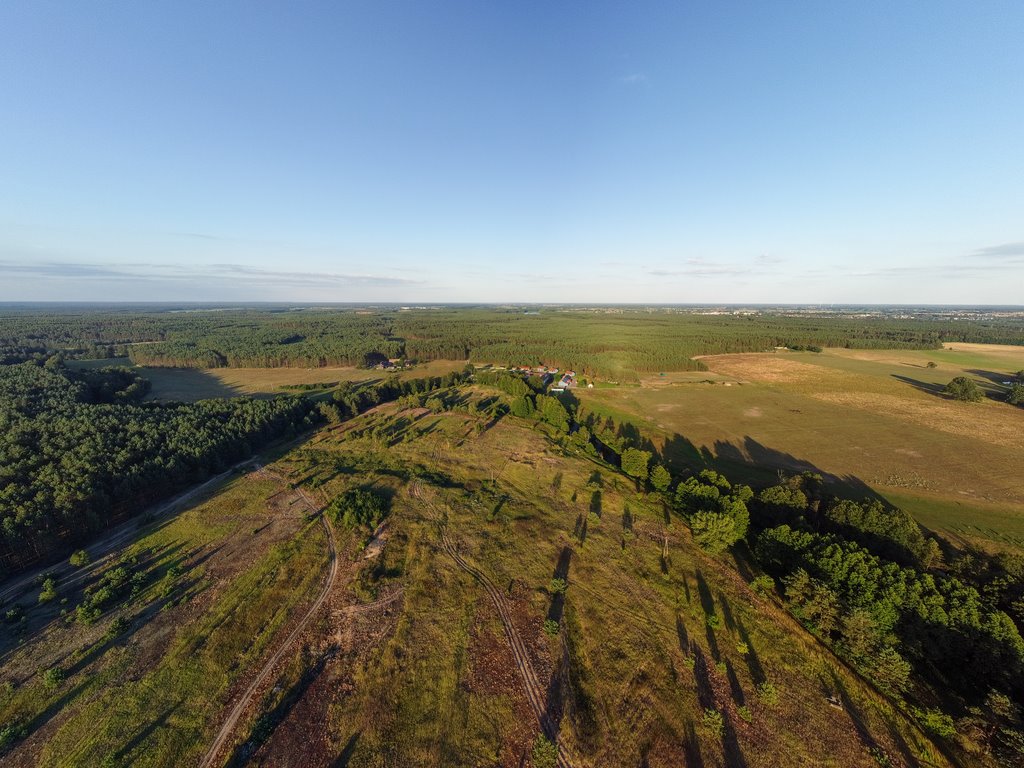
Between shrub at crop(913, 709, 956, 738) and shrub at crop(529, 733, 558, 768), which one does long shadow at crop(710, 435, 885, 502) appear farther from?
shrub at crop(529, 733, 558, 768)

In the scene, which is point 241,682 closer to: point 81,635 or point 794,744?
point 81,635

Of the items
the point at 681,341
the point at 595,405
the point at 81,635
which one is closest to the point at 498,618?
the point at 81,635

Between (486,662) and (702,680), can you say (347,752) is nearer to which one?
(486,662)

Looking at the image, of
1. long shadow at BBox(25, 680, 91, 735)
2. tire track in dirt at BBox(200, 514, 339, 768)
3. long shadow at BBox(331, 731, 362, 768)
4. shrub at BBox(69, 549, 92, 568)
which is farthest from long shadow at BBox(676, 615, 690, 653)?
shrub at BBox(69, 549, 92, 568)

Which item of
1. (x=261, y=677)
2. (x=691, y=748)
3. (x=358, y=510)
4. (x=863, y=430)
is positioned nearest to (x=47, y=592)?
(x=261, y=677)

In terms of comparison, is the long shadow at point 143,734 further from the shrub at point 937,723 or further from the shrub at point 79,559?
the shrub at point 937,723

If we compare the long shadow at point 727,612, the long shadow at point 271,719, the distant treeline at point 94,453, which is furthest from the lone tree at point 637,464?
A: the distant treeline at point 94,453
